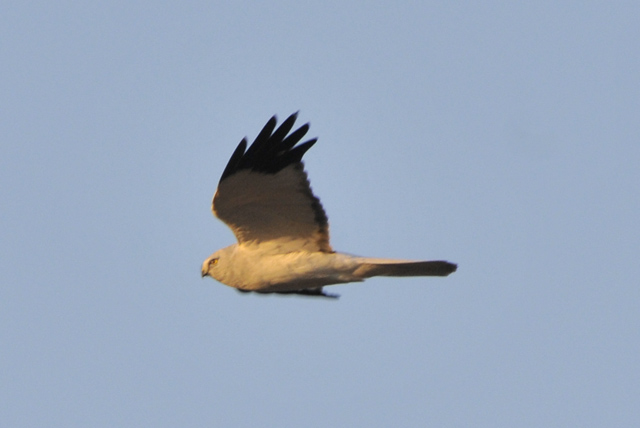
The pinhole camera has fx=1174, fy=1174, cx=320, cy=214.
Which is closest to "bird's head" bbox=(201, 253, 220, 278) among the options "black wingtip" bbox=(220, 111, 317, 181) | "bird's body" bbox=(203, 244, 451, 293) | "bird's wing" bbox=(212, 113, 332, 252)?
"bird's body" bbox=(203, 244, 451, 293)

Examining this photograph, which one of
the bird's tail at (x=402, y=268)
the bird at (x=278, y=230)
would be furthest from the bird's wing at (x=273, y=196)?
the bird's tail at (x=402, y=268)

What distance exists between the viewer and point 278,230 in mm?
13914

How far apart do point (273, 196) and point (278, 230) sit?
57cm

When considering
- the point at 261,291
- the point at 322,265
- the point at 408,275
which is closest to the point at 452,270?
the point at 408,275

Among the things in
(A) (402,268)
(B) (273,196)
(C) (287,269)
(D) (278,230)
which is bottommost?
(A) (402,268)

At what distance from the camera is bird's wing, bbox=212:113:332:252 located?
13195 mm

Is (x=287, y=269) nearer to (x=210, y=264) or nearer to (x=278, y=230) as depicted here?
(x=278, y=230)

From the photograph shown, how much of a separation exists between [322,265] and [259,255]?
0.80 metres

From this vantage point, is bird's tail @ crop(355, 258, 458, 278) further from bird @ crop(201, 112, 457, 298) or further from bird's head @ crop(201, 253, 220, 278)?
bird's head @ crop(201, 253, 220, 278)

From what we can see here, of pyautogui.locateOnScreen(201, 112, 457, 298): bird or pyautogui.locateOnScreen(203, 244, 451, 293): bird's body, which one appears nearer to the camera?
pyautogui.locateOnScreen(201, 112, 457, 298): bird

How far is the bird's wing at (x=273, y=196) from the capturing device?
1320 centimetres

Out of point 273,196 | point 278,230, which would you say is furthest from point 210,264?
point 273,196

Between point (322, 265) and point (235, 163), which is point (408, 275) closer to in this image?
point (322, 265)

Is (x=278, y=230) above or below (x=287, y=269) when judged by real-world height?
above
